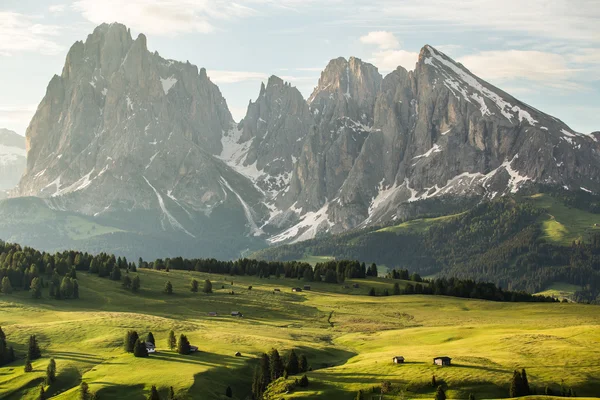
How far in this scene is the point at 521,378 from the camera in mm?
106000

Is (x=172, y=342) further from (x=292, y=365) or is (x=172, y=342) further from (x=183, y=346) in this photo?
(x=292, y=365)

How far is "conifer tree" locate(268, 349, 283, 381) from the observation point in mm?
121812

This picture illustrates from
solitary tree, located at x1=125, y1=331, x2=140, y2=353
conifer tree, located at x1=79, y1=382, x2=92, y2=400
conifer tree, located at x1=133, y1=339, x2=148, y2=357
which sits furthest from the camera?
solitary tree, located at x1=125, y1=331, x2=140, y2=353

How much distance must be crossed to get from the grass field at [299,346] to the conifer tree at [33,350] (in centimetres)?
171

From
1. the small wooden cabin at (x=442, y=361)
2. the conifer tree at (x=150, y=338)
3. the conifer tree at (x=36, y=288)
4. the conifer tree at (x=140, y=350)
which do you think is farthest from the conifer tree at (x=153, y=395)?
the conifer tree at (x=36, y=288)

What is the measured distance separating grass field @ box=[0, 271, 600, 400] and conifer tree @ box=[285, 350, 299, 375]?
3549 mm

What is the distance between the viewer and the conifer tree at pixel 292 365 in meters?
123

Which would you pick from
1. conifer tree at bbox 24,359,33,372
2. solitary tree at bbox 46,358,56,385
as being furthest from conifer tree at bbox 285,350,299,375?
conifer tree at bbox 24,359,33,372

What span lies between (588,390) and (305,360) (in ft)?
137

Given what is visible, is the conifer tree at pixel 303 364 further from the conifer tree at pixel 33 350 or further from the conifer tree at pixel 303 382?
the conifer tree at pixel 33 350

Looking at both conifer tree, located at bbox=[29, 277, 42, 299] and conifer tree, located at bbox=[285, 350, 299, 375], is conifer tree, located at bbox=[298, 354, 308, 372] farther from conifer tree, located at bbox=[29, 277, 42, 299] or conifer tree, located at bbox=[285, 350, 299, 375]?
conifer tree, located at bbox=[29, 277, 42, 299]

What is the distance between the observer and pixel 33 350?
133m

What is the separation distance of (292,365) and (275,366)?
267 cm

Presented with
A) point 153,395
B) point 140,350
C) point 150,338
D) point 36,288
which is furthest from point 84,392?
point 36,288
